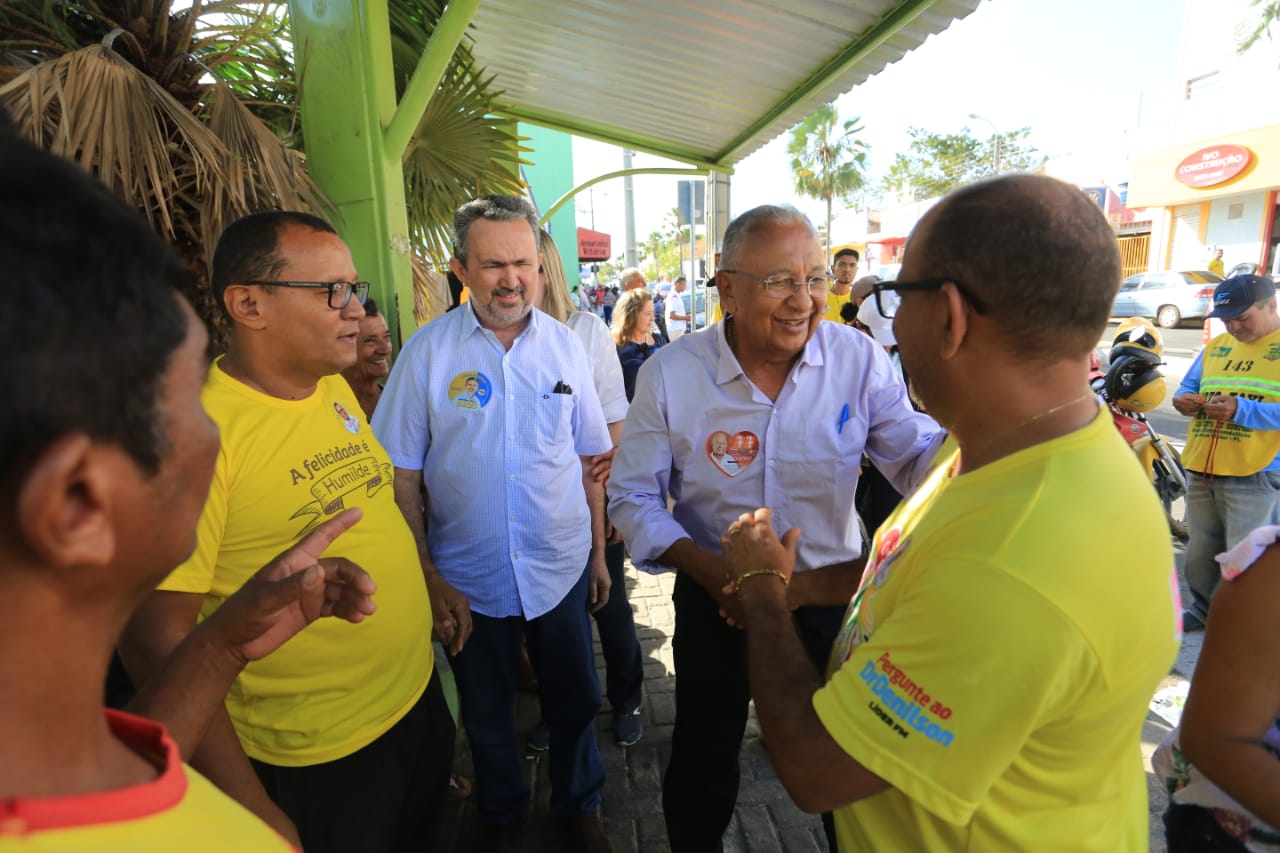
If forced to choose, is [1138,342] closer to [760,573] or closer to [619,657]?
[619,657]

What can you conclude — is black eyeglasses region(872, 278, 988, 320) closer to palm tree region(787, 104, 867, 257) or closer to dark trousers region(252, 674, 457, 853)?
dark trousers region(252, 674, 457, 853)

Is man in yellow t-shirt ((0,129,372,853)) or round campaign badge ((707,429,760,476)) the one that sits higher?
man in yellow t-shirt ((0,129,372,853))

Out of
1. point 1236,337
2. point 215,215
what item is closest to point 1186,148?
point 1236,337

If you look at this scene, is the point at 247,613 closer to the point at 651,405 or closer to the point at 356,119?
the point at 651,405

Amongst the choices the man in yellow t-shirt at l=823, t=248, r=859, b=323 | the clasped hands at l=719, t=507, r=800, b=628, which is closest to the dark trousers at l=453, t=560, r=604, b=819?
the clasped hands at l=719, t=507, r=800, b=628

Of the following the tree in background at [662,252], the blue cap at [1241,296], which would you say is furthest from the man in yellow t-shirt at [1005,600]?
the tree in background at [662,252]

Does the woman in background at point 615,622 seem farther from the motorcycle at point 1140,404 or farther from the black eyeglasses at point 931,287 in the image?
the motorcycle at point 1140,404

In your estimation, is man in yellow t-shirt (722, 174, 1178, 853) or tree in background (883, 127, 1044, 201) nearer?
man in yellow t-shirt (722, 174, 1178, 853)

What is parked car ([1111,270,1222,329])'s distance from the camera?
58.1 feet

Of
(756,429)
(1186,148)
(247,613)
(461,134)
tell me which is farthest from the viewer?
(1186,148)

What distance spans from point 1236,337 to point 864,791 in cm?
434

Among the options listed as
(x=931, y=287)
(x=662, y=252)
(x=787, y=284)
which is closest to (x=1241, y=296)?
(x=787, y=284)

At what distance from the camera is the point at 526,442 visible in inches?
93.4

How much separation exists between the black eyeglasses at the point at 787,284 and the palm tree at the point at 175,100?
1790mm
